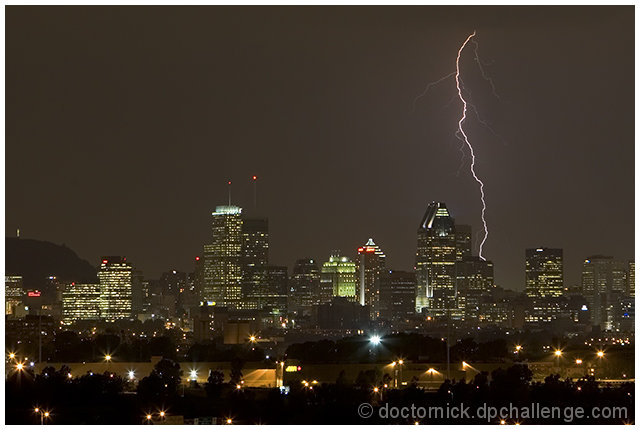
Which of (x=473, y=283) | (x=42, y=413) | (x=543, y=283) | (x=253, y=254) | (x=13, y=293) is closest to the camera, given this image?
(x=42, y=413)

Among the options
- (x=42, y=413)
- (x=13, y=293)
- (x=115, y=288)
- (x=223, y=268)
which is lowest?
(x=42, y=413)

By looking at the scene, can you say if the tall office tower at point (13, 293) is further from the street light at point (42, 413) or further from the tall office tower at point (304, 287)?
the street light at point (42, 413)

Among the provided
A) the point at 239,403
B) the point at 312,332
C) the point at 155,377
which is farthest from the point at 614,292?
the point at 239,403

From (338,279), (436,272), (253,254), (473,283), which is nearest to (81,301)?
(253,254)

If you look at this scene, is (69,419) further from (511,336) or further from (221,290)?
(221,290)

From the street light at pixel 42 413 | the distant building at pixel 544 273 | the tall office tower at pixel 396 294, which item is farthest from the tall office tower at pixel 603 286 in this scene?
the street light at pixel 42 413

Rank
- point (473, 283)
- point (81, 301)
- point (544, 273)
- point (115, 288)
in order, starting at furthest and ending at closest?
point (115, 288)
point (81, 301)
point (473, 283)
point (544, 273)

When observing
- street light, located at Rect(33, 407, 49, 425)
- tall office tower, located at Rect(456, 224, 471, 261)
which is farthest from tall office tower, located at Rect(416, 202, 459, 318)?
street light, located at Rect(33, 407, 49, 425)

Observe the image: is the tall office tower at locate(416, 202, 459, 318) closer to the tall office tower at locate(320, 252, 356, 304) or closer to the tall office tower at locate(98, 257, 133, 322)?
the tall office tower at locate(320, 252, 356, 304)

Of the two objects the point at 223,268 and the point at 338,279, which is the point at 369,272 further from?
the point at 223,268
